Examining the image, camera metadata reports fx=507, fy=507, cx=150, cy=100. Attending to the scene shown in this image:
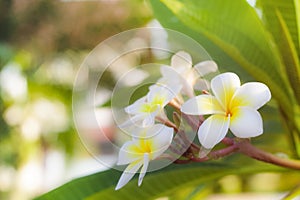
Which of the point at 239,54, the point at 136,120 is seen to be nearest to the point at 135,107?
the point at 136,120

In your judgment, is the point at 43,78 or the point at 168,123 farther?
the point at 43,78

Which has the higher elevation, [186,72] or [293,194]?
[186,72]

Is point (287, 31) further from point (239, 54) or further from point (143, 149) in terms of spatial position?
point (143, 149)

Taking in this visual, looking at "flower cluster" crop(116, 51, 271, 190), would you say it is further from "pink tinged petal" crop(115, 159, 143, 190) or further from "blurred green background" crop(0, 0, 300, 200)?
"blurred green background" crop(0, 0, 300, 200)

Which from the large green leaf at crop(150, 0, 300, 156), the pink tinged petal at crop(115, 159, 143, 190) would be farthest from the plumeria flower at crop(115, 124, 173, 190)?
the large green leaf at crop(150, 0, 300, 156)

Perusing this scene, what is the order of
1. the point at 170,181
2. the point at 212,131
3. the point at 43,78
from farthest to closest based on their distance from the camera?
the point at 43,78
the point at 170,181
the point at 212,131

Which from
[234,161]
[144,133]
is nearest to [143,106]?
[144,133]

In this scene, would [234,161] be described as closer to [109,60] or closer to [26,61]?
[109,60]
